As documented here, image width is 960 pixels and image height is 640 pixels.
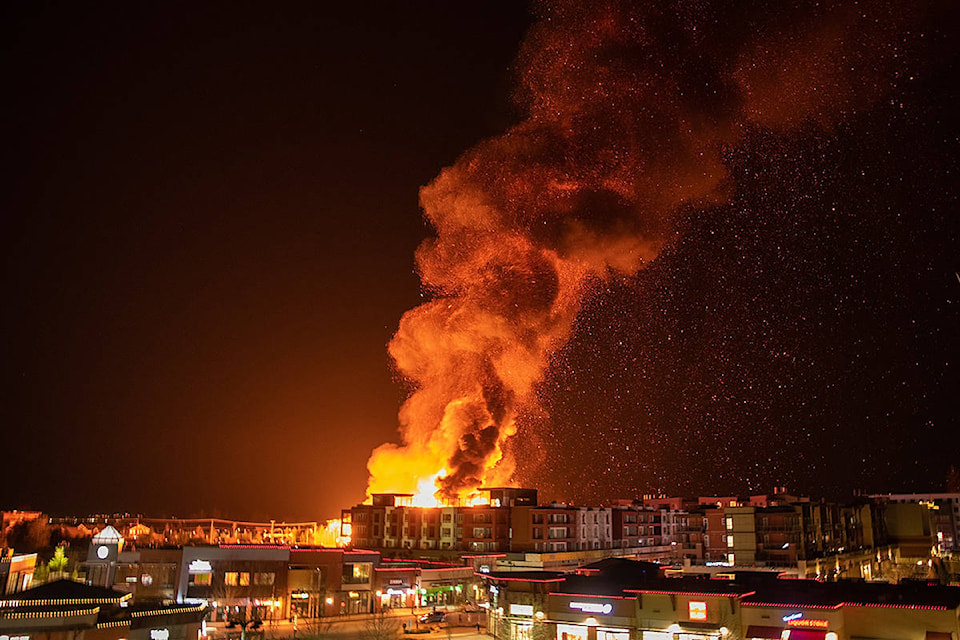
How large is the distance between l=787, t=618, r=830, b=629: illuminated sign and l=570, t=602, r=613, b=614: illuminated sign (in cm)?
871

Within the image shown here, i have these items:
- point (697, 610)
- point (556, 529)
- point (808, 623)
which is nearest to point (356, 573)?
point (556, 529)

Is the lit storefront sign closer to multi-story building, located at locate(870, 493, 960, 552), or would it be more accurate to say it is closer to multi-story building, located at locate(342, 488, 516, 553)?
multi-story building, located at locate(342, 488, 516, 553)

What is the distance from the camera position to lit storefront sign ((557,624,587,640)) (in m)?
37.4

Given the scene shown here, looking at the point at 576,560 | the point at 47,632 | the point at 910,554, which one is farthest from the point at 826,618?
the point at 910,554

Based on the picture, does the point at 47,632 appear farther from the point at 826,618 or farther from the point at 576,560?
the point at 576,560

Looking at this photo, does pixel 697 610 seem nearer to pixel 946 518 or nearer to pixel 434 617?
pixel 434 617

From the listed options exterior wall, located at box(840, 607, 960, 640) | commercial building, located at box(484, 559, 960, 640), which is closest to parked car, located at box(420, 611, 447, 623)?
commercial building, located at box(484, 559, 960, 640)

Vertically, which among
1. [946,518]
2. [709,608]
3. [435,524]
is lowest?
[709,608]

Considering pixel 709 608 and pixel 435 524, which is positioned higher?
pixel 435 524

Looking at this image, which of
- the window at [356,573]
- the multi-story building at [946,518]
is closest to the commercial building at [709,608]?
the window at [356,573]

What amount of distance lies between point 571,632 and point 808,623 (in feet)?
39.2

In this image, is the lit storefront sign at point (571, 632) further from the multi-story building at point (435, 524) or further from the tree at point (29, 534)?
the tree at point (29, 534)

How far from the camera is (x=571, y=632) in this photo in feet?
124

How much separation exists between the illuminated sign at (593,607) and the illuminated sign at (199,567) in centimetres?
2520
